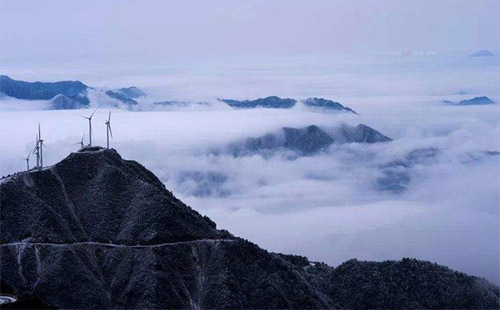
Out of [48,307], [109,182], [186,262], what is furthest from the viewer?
[109,182]

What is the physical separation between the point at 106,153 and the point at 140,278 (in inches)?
776

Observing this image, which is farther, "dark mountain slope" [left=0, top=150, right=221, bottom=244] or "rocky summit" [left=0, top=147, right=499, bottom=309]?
"dark mountain slope" [left=0, top=150, right=221, bottom=244]

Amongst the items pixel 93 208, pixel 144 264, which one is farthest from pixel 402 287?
pixel 93 208

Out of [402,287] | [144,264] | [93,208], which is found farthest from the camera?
[93,208]

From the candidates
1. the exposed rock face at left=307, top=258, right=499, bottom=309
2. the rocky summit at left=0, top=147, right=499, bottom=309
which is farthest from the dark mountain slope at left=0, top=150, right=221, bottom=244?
the exposed rock face at left=307, top=258, right=499, bottom=309

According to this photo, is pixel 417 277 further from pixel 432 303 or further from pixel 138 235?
pixel 138 235

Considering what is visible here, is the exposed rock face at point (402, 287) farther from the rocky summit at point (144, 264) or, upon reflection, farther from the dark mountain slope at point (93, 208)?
the dark mountain slope at point (93, 208)

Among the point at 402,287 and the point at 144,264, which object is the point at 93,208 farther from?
the point at 402,287

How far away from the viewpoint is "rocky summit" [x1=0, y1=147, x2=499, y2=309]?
302ft

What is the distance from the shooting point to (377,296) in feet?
320

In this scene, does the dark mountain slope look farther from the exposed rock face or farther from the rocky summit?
the exposed rock face

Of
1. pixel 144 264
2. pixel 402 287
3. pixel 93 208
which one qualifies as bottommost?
pixel 402 287

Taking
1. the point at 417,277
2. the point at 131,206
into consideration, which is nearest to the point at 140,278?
the point at 131,206

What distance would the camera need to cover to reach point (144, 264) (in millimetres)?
93875
